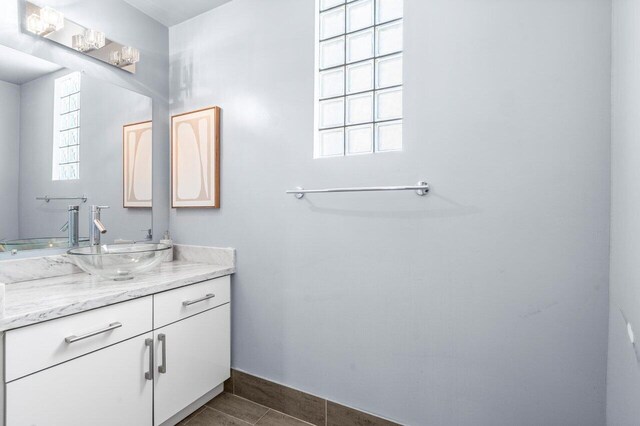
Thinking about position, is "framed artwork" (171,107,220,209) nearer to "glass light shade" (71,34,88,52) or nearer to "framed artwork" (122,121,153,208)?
"framed artwork" (122,121,153,208)

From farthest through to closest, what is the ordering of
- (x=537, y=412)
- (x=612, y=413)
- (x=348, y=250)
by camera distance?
(x=348, y=250) < (x=537, y=412) < (x=612, y=413)

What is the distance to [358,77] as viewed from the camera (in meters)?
1.59

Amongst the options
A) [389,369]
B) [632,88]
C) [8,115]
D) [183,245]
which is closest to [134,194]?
[183,245]

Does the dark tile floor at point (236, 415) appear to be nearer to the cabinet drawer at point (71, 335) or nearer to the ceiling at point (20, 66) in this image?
the cabinet drawer at point (71, 335)

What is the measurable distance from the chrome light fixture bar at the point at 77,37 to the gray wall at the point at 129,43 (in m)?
0.03

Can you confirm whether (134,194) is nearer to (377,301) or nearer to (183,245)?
(183,245)

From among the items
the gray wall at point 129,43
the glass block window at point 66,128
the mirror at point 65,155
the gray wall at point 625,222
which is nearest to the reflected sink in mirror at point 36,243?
the mirror at point 65,155

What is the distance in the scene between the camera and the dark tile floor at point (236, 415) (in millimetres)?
1614

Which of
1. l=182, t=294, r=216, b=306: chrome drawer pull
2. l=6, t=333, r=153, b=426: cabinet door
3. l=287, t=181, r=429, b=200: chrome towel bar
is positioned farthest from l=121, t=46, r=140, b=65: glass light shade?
l=6, t=333, r=153, b=426: cabinet door

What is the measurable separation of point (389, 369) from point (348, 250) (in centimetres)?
59

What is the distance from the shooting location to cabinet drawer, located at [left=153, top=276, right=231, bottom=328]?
4.65ft

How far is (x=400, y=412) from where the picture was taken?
142 cm

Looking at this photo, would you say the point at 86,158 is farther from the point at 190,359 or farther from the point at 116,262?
the point at 190,359

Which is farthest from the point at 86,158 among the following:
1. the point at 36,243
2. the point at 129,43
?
the point at 129,43
